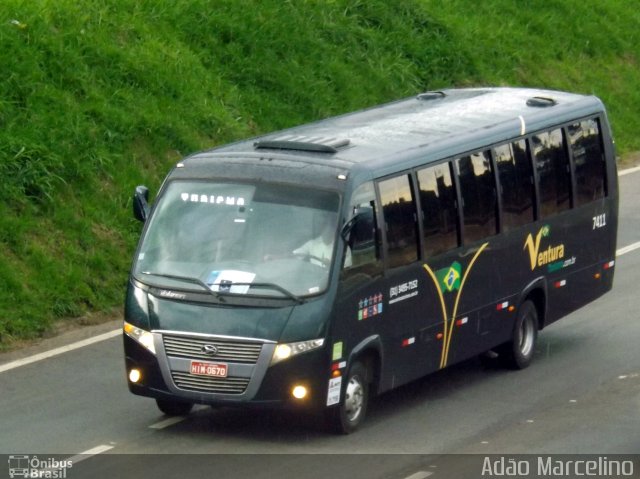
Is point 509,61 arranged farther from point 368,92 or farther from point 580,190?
point 580,190

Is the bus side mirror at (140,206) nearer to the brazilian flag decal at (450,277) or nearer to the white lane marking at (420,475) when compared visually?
the brazilian flag decal at (450,277)

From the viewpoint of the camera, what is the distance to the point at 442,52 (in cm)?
2662

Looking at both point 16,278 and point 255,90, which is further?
point 255,90

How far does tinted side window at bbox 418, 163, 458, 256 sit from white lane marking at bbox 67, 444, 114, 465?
3.19 metres

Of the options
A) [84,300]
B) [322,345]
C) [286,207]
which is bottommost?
[84,300]

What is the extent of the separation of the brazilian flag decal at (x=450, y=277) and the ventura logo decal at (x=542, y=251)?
4.07ft

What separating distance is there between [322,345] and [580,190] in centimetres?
485

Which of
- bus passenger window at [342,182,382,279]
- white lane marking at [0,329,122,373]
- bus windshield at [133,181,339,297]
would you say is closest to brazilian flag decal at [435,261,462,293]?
bus passenger window at [342,182,382,279]

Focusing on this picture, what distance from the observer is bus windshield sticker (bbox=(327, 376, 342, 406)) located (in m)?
11.1

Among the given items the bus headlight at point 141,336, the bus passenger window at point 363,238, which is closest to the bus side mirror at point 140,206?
the bus headlight at point 141,336

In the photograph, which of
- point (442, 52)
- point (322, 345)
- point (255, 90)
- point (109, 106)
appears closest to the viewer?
point (322, 345)

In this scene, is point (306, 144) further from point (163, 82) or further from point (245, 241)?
point (163, 82)

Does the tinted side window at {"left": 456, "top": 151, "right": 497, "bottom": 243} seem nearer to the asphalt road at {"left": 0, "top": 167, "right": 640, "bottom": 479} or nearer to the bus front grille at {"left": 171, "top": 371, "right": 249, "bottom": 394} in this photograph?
the asphalt road at {"left": 0, "top": 167, "right": 640, "bottom": 479}

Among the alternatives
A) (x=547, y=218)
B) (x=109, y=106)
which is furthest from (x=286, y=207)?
(x=109, y=106)
